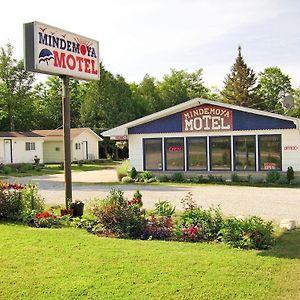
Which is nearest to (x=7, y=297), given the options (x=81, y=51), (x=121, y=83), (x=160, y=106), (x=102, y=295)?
(x=102, y=295)

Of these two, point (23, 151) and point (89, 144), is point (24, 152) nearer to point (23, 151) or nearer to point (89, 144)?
point (23, 151)

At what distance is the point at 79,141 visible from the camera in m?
48.2

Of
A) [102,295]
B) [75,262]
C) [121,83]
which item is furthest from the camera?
[121,83]

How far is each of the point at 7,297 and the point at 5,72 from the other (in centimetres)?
4784

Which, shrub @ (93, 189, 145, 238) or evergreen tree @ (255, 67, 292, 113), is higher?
evergreen tree @ (255, 67, 292, 113)

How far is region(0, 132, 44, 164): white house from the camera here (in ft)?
131

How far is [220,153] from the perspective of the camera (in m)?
24.2

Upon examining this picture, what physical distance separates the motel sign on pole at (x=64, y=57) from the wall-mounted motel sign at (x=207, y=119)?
11122 millimetres

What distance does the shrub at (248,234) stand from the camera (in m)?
8.12

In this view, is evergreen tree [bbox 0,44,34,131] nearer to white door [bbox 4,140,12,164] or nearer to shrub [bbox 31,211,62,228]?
white door [bbox 4,140,12,164]

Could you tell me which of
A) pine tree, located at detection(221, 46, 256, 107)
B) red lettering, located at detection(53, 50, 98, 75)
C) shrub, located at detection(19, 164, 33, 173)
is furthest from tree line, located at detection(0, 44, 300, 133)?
red lettering, located at detection(53, 50, 98, 75)

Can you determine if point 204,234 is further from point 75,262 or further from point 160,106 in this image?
point 160,106

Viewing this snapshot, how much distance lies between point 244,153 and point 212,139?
186 cm

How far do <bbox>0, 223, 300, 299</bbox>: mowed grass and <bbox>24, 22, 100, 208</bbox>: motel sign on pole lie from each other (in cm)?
414
